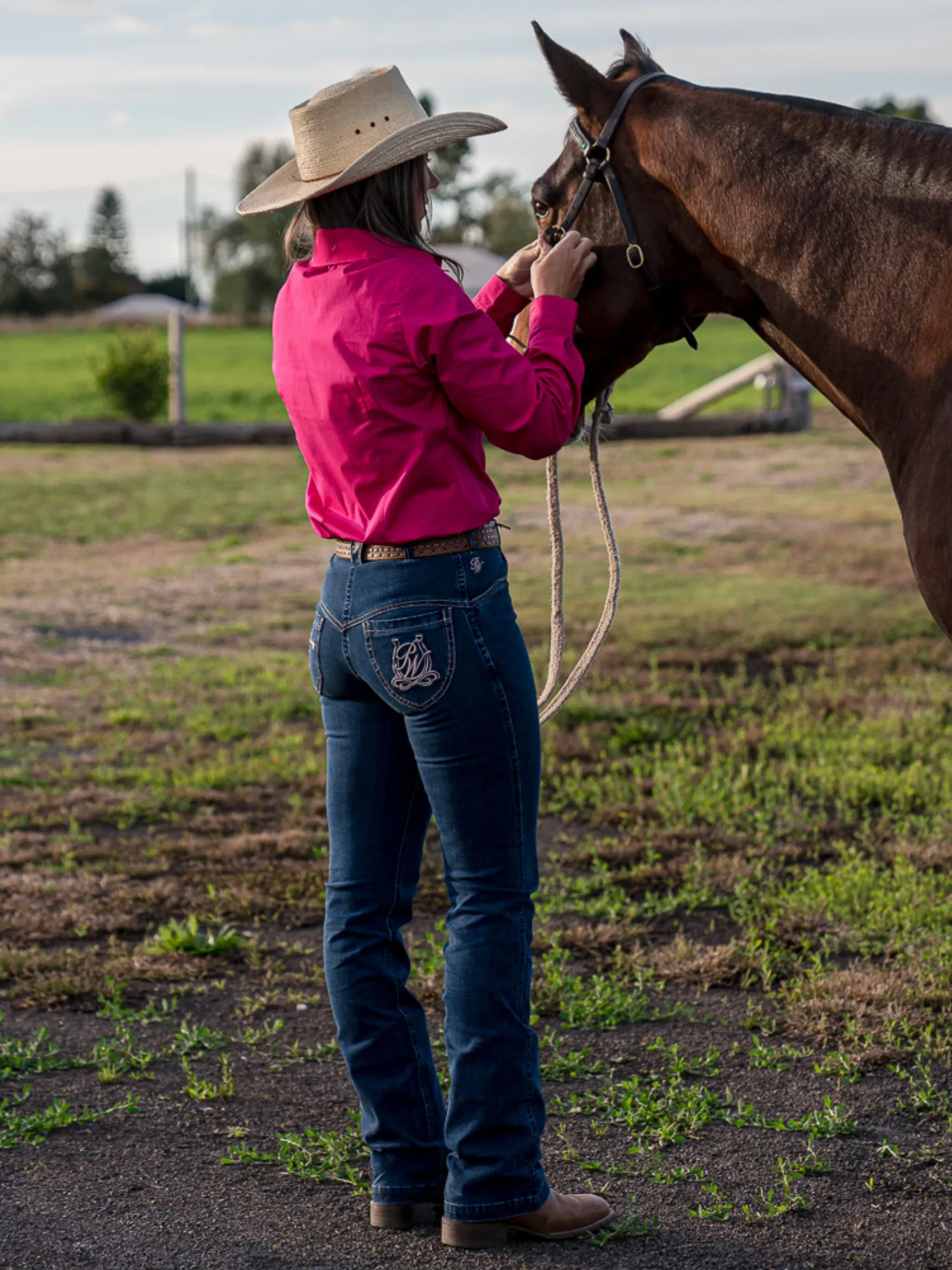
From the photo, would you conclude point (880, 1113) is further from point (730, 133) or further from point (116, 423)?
point (116, 423)

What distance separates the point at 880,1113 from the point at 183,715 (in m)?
4.72

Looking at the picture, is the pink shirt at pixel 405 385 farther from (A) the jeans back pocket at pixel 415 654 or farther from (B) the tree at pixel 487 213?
(B) the tree at pixel 487 213

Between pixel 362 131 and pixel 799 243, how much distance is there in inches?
37.6

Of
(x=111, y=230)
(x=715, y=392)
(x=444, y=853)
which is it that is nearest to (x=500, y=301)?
(x=444, y=853)

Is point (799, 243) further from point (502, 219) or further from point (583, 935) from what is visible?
point (502, 219)

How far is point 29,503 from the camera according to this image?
14.2 meters

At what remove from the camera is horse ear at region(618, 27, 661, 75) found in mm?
Answer: 3105

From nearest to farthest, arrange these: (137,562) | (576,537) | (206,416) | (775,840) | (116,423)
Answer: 1. (775,840)
2. (137,562)
3. (576,537)
4. (116,423)
5. (206,416)

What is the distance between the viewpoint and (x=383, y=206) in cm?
255

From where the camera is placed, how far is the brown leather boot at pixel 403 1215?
288 centimetres

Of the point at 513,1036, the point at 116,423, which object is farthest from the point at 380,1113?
the point at 116,423

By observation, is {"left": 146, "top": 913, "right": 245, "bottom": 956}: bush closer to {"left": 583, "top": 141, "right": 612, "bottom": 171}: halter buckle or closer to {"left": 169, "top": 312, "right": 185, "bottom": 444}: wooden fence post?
{"left": 583, "top": 141, "right": 612, "bottom": 171}: halter buckle

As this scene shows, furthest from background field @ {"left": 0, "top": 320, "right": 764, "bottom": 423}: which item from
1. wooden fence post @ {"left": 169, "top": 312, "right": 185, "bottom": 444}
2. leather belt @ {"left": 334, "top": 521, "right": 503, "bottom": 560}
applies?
leather belt @ {"left": 334, "top": 521, "right": 503, "bottom": 560}

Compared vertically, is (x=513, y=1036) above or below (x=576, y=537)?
below
